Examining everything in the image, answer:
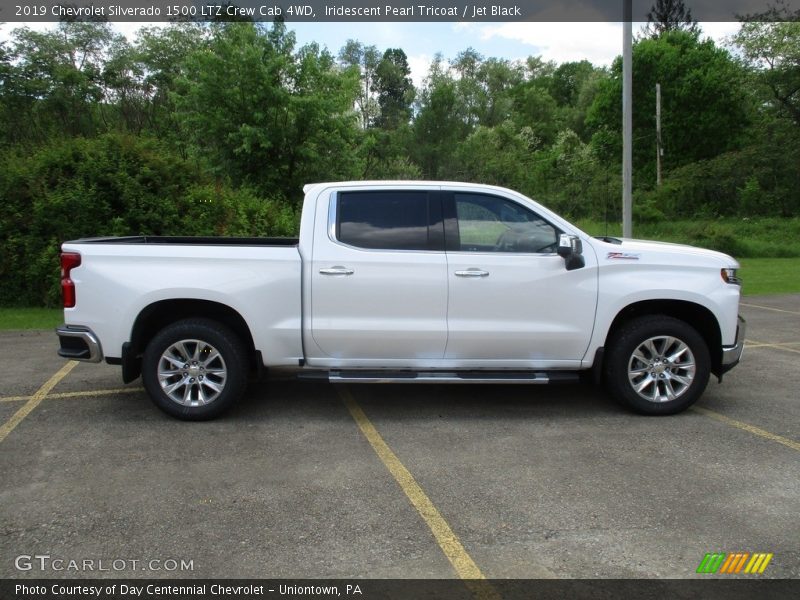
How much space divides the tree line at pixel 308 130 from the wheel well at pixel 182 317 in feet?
21.4

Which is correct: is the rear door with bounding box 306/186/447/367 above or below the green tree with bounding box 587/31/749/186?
below

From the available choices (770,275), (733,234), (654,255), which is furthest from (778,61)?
(654,255)

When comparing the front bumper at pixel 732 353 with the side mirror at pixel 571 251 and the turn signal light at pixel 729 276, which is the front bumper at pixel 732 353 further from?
the side mirror at pixel 571 251

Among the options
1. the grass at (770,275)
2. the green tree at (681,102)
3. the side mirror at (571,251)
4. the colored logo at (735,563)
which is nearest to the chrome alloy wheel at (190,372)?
the side mirror at (571,251)

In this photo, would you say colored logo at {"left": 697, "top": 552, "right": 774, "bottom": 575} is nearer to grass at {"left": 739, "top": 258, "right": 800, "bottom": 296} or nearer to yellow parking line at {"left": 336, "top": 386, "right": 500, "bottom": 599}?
yellow parking line at {"left": 336, "top": 386, "right": 500, "bottom": 599}

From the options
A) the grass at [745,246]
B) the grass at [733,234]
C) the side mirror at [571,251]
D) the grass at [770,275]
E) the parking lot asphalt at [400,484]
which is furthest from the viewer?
the grass at [733,234]

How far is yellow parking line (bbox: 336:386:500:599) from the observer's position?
3.25m

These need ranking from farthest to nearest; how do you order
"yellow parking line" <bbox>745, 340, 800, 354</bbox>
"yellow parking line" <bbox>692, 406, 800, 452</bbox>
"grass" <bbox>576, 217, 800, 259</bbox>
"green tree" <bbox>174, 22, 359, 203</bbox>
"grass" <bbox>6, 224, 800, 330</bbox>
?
1. "grass" <bbox>576, 217, 800, 259</bbox>
2. "green tree" <bbox>174, 22, 359, 203</bbox>
3. "grass" <bbox>6, 224, 800, 330</bbox>
4. "yellow parking line" <bbox>745, 340, 800, 354</bbox>
5. "yellow parking line" <bbox>692, 406, 800, 452</bbox>

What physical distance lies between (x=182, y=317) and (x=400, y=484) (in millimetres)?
2615

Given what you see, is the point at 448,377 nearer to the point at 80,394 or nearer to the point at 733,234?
the point at 80,394

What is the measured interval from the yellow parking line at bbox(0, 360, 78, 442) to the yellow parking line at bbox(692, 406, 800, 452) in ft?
19.2

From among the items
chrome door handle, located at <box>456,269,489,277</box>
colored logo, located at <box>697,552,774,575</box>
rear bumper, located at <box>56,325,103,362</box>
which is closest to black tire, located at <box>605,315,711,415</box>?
chrome door handle, located at <box>456,269,489,277</box>

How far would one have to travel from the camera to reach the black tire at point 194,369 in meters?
5.63

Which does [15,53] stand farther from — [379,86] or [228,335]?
[379,86]
